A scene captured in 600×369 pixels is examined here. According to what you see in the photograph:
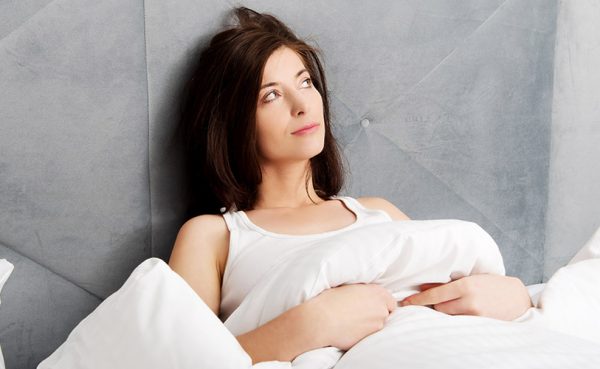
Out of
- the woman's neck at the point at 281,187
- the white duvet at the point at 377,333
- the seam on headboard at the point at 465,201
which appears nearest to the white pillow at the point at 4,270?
the white duvet at the point at 377,333

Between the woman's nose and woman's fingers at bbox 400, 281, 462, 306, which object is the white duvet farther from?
the woman's nose

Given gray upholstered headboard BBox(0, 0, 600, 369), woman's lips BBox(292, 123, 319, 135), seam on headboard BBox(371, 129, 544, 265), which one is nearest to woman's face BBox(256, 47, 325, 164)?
woman's lips BBox(292, 123, 319, 135)

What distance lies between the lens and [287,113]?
136 centimetres

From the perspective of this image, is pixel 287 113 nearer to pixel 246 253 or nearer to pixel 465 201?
pixel 246 253

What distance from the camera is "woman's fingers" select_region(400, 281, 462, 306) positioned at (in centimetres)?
115

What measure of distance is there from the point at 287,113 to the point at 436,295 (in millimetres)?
458

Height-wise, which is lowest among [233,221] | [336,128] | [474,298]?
[474,298]

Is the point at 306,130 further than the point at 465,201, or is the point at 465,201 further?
the point at 465,201

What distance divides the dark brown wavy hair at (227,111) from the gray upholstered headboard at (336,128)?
34mm

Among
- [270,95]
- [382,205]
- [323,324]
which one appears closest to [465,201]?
[382,205]

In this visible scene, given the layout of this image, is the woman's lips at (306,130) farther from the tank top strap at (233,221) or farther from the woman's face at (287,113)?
the tank top strap at (233,221)

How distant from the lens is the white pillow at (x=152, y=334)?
34.8 inches

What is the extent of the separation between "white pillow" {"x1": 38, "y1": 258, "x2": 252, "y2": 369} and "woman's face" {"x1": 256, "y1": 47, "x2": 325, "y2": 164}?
500 millimetres

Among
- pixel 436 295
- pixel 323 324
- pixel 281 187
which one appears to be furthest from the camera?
pixel 281 187
